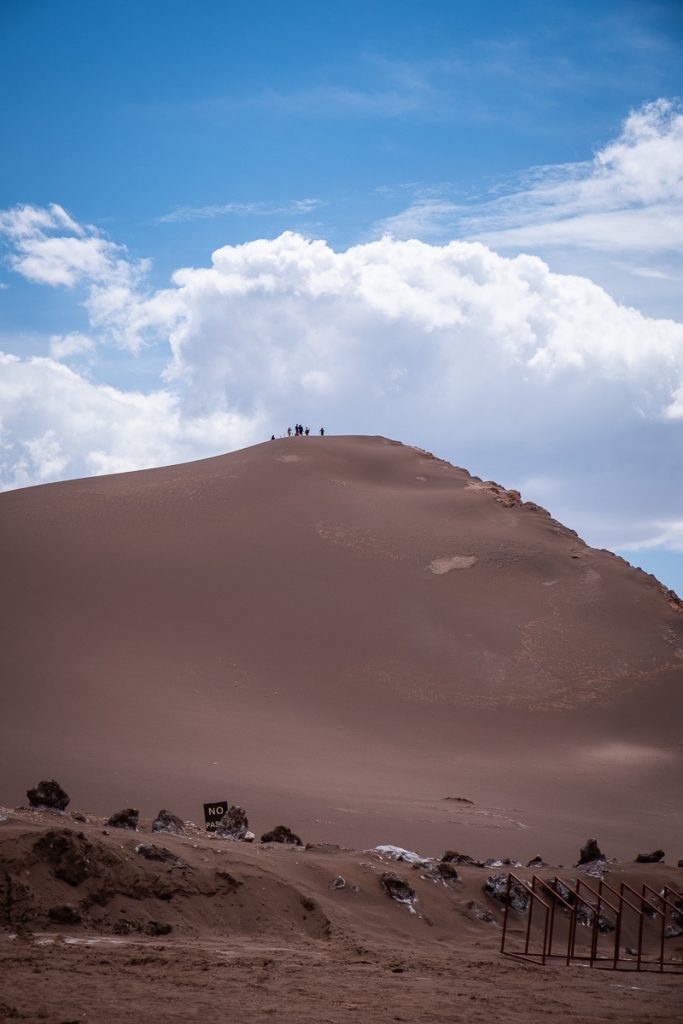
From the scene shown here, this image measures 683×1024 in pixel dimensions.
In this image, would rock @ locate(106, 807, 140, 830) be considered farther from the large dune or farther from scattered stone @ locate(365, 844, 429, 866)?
the large dune

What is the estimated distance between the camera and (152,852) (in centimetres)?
1184

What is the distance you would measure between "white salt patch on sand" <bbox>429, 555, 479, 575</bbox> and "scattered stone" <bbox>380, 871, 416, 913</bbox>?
23.5m

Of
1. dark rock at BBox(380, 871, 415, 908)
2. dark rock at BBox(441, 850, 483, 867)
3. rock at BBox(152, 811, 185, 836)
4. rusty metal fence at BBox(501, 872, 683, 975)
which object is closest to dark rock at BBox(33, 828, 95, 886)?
rock at BBox(152, 811, 185, 836)

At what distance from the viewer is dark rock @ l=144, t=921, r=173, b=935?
35.7 feet

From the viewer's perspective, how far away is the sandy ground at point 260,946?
333 inches

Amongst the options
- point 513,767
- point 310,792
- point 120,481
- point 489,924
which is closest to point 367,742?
point 513,767

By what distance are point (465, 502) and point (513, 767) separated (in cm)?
1775

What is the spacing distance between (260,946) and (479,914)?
4002mm

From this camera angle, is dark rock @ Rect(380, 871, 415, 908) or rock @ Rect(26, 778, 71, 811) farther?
rock @ Rect(26, 778, 71, 811)

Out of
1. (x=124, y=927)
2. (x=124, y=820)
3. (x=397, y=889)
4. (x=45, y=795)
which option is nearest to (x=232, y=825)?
(x=124, y=820)

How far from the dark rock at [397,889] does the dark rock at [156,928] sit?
10.7ft

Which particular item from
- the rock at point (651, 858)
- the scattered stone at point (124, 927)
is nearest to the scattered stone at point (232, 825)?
the scattered stone at point (124, 927)

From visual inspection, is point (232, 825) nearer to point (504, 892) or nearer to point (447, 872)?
point (447, 872)

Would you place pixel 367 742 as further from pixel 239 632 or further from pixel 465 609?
pixel 465 609
